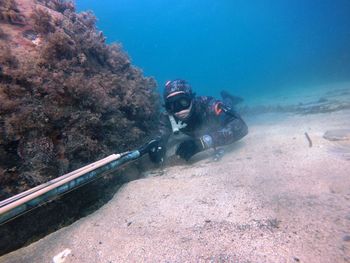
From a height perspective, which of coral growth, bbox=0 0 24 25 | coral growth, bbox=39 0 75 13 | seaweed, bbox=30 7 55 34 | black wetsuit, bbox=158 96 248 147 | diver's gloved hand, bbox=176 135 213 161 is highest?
coral growth, bbox=39 0 75 13

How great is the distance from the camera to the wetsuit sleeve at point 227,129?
532 cm

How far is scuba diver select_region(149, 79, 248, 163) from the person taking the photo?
190 inches

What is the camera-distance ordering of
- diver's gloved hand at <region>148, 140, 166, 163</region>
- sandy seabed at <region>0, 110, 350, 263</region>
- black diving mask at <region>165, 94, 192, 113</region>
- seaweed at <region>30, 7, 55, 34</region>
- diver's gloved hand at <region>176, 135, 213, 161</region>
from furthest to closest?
black diving mask at <region>165, 94, 192, 113</region>
diver's gloved hand at <region>176, 135, 213, 161</region>
diver's gloved hand at <region>148, 140, 166, 163</region>
seaweed at <region>30, 7, 55, 34</region>
sandy seabed at <region>0, 110, 350, 263</region>

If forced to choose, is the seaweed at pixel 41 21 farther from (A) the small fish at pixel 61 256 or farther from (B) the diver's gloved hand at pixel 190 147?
(A) the small fish at pixel 61 256

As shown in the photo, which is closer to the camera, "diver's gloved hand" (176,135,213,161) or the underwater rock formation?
the underwater rock formation

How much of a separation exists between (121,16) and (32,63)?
11231 cm

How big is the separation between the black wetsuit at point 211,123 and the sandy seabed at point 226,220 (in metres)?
1.67

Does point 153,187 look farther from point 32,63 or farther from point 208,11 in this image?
point 208,11

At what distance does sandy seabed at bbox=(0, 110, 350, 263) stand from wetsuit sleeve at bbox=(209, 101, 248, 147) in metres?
1.42

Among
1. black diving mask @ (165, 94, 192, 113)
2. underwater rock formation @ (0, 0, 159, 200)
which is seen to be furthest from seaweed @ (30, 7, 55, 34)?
black diving mask @ (165, 94, 192, 113)

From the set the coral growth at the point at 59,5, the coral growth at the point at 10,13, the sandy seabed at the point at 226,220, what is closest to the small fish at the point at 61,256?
the sandy seabed at the point at 226,220

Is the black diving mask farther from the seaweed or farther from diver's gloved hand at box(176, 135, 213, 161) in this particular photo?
the seaweed

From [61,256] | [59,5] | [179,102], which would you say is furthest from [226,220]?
[59,5]

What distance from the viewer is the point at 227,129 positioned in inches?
219
